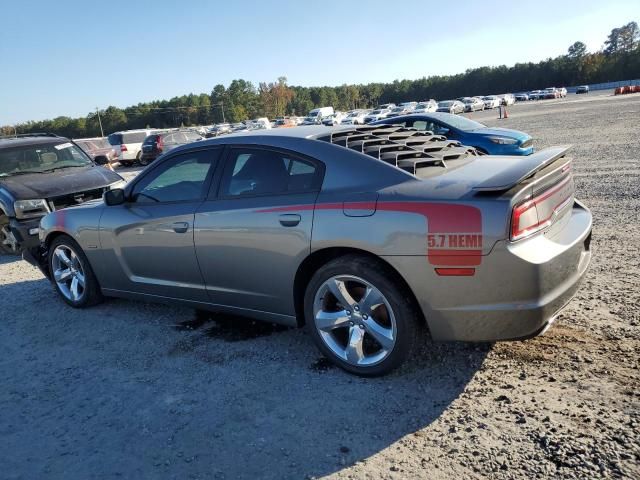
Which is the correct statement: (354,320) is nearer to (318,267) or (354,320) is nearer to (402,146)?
(318,267)

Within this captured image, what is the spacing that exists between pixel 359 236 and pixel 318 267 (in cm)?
51

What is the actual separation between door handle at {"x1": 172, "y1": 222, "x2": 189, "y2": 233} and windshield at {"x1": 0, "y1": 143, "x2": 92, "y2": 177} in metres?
5.51

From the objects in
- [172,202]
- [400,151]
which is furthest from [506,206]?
[172,202]

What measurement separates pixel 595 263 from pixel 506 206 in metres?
2.86

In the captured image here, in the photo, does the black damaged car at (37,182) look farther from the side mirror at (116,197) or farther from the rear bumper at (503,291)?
the rear bumper at (503,291)

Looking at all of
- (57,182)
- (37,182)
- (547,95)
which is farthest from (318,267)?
(547,95)

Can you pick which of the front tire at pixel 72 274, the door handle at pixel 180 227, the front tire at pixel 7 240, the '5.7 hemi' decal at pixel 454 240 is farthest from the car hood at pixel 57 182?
the '5.7 hemi' decal at pixel 454 240

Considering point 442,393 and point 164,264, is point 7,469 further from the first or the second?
point 442,393

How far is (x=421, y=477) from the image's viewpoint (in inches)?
97.6

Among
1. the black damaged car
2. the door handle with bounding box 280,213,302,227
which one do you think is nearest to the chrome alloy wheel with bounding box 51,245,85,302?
the black damaged car

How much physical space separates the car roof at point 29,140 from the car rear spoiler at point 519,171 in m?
8.18

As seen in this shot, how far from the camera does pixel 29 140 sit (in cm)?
899

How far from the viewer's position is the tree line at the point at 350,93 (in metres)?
114

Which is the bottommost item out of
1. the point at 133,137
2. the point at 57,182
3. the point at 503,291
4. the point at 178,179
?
the point at 503,291
